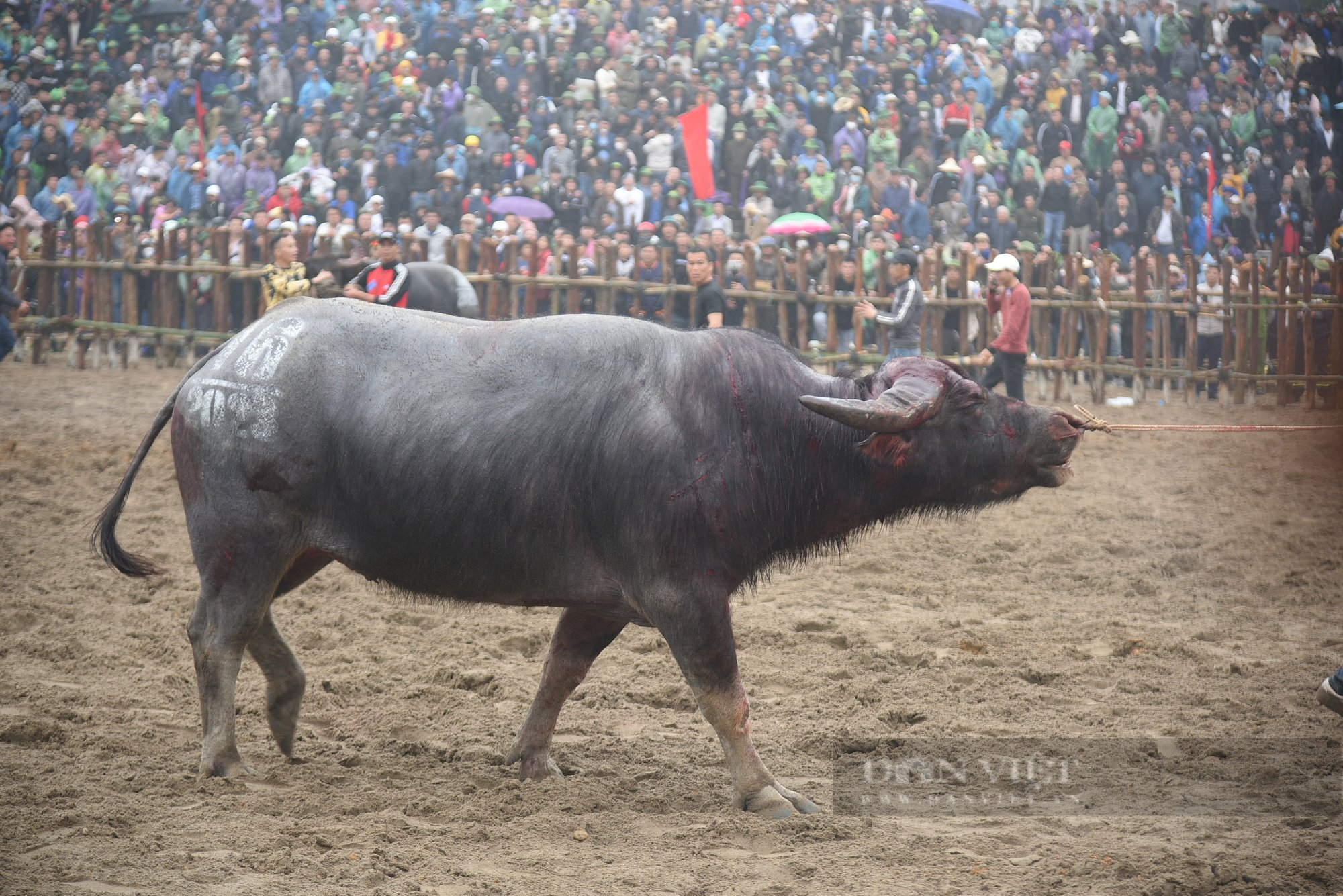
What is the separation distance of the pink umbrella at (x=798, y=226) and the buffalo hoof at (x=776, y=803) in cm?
1399

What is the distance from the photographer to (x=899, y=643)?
21.9 ft

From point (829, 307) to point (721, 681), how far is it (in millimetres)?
12199

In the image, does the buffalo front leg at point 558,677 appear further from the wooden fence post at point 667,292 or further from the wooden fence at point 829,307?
the wooden fence post at point 667,292

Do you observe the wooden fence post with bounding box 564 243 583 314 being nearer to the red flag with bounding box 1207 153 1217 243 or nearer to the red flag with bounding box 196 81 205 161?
the red flag with bounding box 196 81 205 161

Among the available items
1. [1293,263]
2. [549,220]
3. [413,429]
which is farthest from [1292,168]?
[413,429]

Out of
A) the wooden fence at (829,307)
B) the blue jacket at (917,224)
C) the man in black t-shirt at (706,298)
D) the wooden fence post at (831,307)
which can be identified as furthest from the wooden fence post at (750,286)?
the man in black t-shirt at (706,298)

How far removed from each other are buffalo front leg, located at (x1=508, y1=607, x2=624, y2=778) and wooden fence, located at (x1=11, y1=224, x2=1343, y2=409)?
35.1 feet

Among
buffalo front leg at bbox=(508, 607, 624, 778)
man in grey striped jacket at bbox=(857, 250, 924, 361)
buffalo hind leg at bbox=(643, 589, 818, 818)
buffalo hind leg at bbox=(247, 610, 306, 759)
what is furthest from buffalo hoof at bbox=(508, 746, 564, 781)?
man in grey striped jacket at bbox=(857, 250, 924, 361)

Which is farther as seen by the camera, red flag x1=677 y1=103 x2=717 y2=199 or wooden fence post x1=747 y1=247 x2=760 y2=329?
red flag x1=677 y1=103 x2=717 y2=199

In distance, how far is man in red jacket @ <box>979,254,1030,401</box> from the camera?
1315 cm

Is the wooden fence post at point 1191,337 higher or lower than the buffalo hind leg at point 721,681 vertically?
higher

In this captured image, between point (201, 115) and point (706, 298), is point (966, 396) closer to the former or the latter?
point (706, 298)

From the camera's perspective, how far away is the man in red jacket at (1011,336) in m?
13.1

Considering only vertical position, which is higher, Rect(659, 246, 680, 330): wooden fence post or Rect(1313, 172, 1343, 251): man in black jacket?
Rect(1313, 172, 1343, 251): man in black jacket
